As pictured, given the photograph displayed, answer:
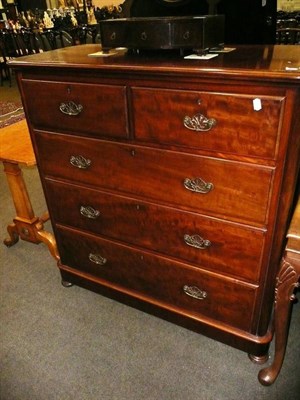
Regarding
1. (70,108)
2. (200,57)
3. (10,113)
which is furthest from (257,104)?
(10,113)

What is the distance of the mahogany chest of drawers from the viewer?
3.20 ft

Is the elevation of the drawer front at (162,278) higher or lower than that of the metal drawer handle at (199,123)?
lower

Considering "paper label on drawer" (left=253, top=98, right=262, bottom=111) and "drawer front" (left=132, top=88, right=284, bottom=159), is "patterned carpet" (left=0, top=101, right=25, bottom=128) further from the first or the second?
"paper label on drawer" (left=253, top=98, right=262, bottom=111)

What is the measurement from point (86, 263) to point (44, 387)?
561mm

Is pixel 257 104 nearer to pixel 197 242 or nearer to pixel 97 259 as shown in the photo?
pixel 197 242

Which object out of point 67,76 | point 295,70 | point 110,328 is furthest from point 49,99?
point 110,328

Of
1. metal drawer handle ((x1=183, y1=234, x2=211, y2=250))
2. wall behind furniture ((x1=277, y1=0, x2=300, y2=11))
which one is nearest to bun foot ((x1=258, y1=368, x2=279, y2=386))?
metal drawer handle ((x1=183, y1=234, x2=211, y2=250))

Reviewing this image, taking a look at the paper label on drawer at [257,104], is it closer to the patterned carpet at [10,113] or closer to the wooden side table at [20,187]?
the wooden side table at [20,187]

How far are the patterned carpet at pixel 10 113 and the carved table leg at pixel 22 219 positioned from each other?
84.4 inches

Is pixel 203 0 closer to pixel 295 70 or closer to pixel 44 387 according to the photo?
pixel 295 70

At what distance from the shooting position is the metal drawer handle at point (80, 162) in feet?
4.46

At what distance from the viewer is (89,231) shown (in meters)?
1.58

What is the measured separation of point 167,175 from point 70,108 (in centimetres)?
44

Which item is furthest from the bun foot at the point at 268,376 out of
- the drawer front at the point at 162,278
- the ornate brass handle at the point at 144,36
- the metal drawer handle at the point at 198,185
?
the ornate brass handle at the point at 144,36
